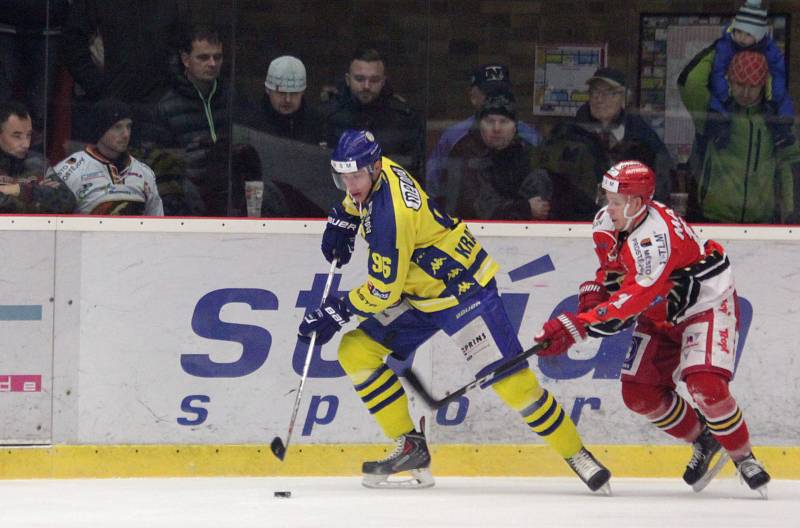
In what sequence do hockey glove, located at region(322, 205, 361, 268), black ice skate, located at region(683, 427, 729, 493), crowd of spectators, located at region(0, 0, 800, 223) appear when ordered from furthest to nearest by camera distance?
1. crowd of spectators, located at region(0, 0, 800, 223)
2. hockey glove, located at region(322, 205, 361, 268)
3. black ice skate, located at region(683, 427, 729, 493)

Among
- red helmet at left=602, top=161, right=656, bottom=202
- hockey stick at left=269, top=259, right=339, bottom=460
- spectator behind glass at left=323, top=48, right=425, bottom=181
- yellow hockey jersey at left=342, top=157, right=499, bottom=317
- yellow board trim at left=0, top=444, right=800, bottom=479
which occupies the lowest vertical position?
yellow board trim at left=0, top=444, right=800, bottom=479

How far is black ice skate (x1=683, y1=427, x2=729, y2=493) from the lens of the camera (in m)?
5.46

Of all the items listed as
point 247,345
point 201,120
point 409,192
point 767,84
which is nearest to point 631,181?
point 409,192

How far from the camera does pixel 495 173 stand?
20.5 ft

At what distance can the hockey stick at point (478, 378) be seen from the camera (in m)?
5.18

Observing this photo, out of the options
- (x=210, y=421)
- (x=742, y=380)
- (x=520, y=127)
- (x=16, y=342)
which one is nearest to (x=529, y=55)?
(x=520, y=127)

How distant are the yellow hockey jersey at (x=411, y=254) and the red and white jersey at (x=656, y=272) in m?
0.42

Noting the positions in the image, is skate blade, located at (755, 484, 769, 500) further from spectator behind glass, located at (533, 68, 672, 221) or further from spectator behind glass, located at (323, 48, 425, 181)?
spectator behind glass, located at (323, 48, 425, 181)

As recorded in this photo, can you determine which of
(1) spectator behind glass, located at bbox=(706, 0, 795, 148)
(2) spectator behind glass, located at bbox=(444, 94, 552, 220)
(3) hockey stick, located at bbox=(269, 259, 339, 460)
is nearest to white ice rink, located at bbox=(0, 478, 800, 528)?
(3) hockey stick, located at bbox=(269, 259, 339, 460)

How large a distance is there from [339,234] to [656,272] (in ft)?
3.86

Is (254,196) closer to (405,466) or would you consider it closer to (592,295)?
(405,466)

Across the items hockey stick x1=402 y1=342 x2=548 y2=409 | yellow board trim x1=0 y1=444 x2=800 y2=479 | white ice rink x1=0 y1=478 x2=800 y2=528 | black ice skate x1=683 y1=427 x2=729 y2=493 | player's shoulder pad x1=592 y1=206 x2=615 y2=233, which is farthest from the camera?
yellow board trim x1=0 y1=444 x2=800 y2=479

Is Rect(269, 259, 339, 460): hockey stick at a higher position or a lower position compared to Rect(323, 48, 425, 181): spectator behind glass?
lower

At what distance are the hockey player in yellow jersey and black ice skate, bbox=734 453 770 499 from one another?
18.1 inches
